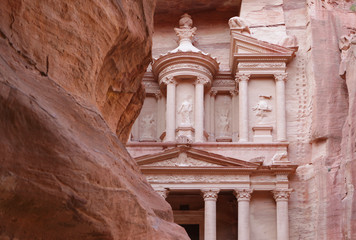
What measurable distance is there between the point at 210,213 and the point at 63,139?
56.7 feet

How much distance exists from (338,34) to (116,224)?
20.8m

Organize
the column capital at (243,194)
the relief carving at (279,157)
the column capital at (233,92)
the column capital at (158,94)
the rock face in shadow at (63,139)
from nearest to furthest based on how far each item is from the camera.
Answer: the rock face in shadow at (63,139) → the column capital at (243,194) → the relief carving at (279,157) → the column capital at (233,92) → the column capital at (158,94)

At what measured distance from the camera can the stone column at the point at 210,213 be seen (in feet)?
65.6

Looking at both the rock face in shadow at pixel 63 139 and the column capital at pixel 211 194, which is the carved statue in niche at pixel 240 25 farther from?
the rock face in shadow at pixel 63 139

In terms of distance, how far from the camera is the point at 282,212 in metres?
20.3

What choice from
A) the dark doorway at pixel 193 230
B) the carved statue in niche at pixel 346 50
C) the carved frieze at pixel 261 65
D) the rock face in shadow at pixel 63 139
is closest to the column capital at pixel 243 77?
the carved frieze at pixel 261 65

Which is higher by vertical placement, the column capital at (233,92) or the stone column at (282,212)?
the column capital at (233,92)

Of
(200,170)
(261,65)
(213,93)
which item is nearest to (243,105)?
(261,65)

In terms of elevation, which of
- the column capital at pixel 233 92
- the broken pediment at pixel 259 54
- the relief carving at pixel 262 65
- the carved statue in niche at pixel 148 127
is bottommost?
the carved statue in niche at pixel 148 127

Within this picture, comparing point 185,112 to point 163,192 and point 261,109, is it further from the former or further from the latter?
point 163,192

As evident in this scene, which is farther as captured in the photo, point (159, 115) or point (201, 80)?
point (159, 115)

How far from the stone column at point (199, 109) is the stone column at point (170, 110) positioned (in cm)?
87

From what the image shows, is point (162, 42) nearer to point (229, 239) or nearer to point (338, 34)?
point (338, 34)

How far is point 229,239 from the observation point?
2153 cm
